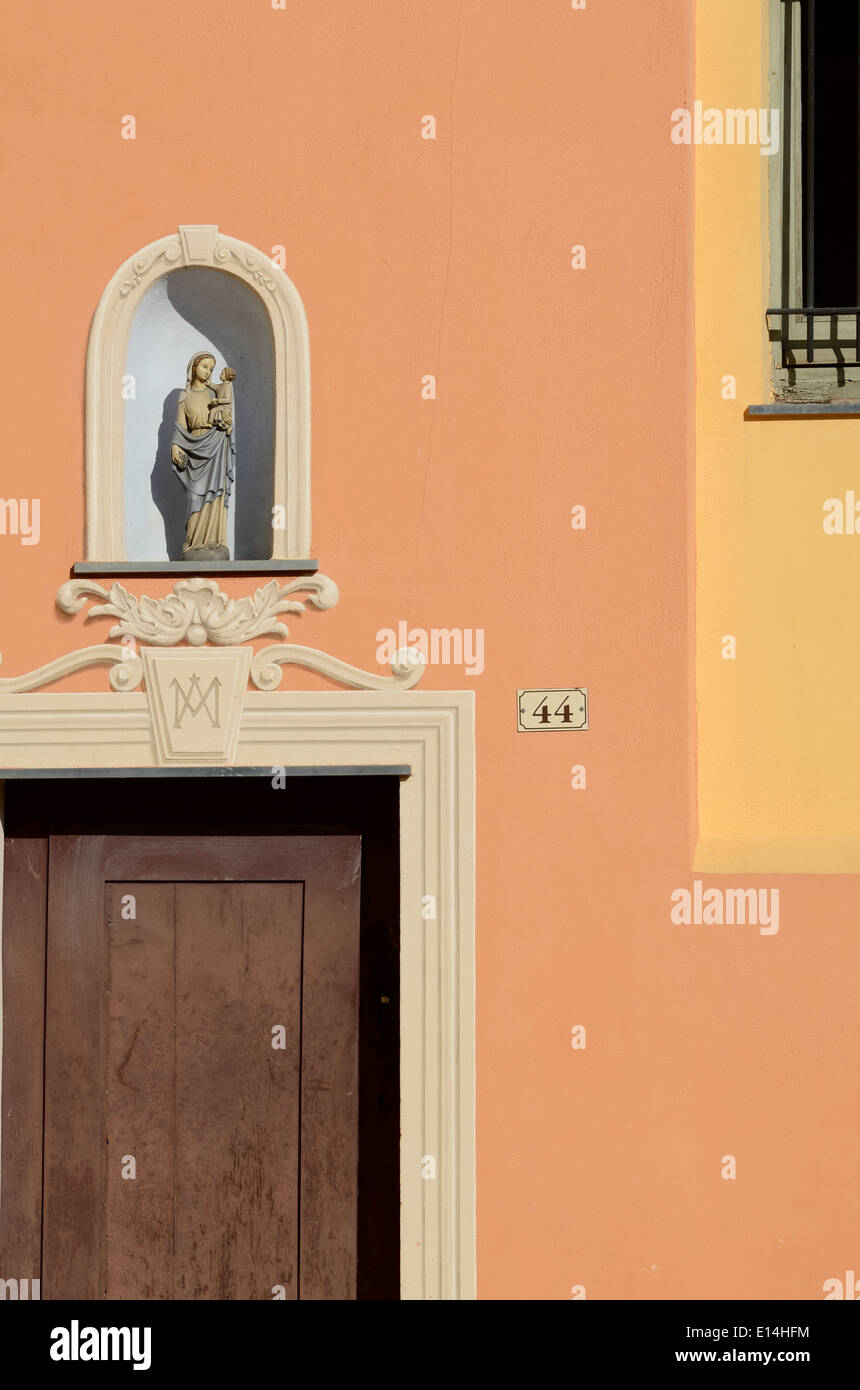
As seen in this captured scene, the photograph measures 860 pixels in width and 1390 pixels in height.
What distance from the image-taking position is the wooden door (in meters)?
5.05

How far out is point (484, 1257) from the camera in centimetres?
485

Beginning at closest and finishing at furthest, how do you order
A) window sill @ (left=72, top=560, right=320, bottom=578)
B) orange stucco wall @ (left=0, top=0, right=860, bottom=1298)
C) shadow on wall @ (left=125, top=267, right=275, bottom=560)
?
orange stucco wall @ (left=0, top=0, right=860, bottom=1298) → window sill @ (left=72, top=560, right=320, bottom=578) → shadow on wall @ (left=125, top=267, right=275, bottom=560)

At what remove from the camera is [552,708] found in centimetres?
491

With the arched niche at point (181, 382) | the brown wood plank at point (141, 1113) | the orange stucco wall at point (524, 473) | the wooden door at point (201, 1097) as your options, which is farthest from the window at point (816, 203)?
the brown wood plank at point (141, 1113)

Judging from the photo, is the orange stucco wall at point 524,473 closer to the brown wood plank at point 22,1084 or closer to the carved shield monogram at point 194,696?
the carved shield monogram at point 194,696

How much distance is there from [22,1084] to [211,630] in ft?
5.66

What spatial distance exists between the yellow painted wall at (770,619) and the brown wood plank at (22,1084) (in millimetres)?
2377

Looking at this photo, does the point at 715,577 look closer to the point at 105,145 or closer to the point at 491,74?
the point at 491,74

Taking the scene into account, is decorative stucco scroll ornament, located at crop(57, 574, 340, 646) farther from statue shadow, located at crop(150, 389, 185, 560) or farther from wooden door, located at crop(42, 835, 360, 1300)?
wooden door, located at crop(42, 835, 360, 1300)

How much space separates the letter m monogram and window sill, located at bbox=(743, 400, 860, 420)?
2.11 m

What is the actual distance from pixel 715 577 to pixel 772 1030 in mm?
1559

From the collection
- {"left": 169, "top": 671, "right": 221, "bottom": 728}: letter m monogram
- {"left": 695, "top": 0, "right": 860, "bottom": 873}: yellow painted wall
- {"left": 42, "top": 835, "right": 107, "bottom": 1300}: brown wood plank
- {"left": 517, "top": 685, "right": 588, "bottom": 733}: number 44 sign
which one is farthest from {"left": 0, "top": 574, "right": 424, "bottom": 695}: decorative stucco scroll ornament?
{"left": 695, "top": 0, "right": 860, "bottom": 873}: yellow painted wall

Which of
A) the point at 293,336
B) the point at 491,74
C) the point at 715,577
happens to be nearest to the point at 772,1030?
the point at 715,577

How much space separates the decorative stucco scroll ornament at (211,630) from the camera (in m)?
4.96
